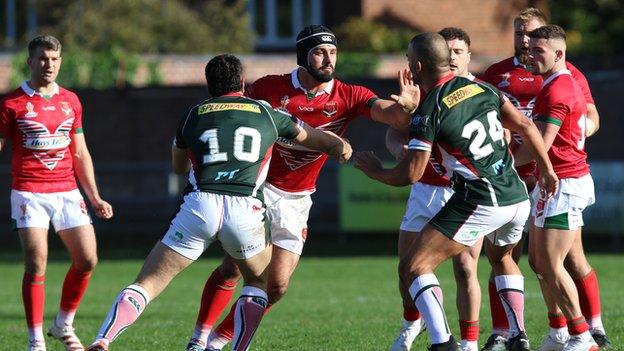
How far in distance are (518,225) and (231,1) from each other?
82.2ft

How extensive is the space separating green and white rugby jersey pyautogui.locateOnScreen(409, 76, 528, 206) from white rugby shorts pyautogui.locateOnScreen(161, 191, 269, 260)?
1.11 m

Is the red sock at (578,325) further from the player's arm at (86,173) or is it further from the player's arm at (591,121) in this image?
the player's arm at (86,173)

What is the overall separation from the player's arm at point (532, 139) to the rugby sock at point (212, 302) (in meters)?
2.33

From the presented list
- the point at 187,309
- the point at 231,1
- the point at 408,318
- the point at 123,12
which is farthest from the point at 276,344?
the point at 231,1

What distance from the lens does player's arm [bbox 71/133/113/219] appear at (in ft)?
32.6

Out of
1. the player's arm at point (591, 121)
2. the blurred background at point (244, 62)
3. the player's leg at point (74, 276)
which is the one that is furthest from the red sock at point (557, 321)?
the blurred background at point (244, 62)

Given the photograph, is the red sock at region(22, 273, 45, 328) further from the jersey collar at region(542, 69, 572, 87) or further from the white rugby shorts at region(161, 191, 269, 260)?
the jersey collar at region(542, 69, 572, 87)

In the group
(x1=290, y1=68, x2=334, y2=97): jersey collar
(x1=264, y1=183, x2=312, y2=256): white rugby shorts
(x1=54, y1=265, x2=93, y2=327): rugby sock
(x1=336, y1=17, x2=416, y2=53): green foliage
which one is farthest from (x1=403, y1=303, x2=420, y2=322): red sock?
(x1=336, y1=17, x2=416, y2=53): green foliage

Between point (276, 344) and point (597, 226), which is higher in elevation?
point (276, 344)

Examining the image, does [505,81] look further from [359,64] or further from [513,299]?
[359,64]

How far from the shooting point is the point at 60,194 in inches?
384

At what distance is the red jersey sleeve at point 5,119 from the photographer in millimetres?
9648

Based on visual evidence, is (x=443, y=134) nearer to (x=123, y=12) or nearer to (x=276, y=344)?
(x=276, y=344)

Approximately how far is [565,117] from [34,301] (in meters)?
4.08
